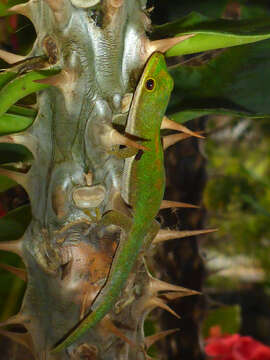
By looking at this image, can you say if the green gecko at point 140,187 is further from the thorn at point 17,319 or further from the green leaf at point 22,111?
the green leaf at point 22,111

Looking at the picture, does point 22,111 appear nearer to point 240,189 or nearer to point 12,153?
point 12,153

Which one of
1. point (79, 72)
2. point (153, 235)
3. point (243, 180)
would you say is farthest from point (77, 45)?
point (243, 180)

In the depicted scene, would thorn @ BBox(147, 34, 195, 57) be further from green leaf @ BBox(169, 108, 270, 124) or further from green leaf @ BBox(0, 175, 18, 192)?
green leaf @ BBox(0, 175, 18, 192)

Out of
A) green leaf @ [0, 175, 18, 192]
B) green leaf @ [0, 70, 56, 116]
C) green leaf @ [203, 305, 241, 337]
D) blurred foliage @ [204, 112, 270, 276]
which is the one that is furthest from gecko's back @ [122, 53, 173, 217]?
blurred foliage @ [204, 112, 270, 276]

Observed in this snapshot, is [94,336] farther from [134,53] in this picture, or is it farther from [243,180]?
[243,180]

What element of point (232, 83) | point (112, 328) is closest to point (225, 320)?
point (232, 83)

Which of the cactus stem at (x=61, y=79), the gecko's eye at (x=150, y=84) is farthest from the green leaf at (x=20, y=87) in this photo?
the gecko's eye at (x=150, y=84)

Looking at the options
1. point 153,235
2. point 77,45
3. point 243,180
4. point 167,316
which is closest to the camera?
point 77,45

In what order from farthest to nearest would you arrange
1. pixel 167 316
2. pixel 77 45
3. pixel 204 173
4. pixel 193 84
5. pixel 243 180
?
pixel 243 180 → pixel 204 173 → pixel 167 316 → pixel 193 84 → pixel 77 45
